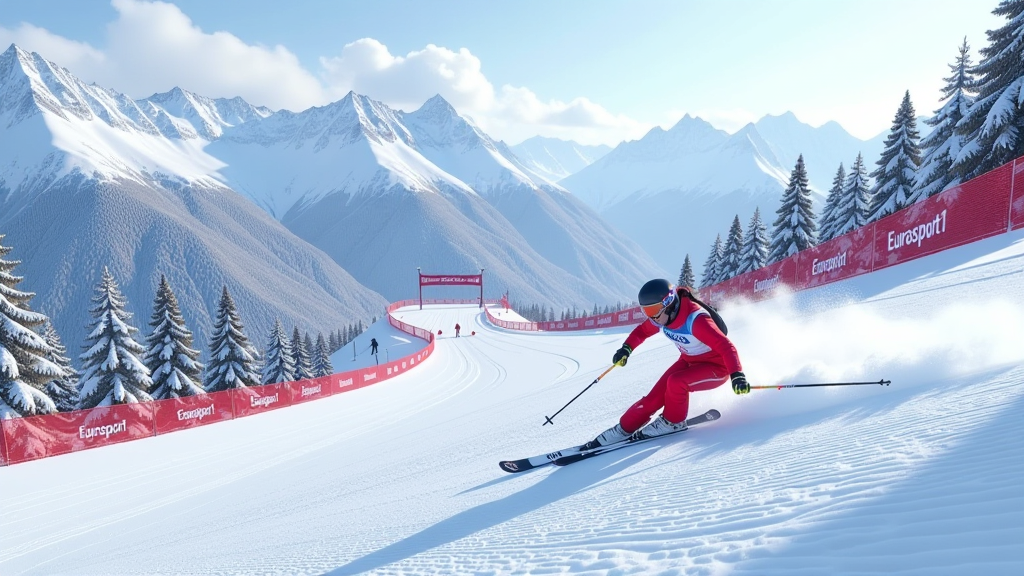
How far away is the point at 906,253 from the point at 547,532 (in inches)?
556

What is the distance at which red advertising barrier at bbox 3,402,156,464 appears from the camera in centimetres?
1250

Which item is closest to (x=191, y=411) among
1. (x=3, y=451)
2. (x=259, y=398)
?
(x=259, y=398)

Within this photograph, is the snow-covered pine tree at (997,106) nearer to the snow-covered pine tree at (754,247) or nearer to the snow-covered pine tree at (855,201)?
the snow-covered pine tree at (855,201)

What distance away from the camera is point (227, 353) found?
28047 millimetres

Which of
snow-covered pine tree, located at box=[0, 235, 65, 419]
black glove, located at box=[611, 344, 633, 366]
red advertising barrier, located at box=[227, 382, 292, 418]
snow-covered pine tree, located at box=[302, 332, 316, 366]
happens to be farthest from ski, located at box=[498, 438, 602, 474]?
snow-covered pine tree, located at box=[302, 332, 316, 366]

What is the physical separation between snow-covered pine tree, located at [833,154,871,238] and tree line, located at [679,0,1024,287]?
5 centimetres

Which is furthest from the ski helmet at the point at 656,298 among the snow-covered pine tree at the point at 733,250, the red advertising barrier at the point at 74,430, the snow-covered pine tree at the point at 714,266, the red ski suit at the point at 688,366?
the snow-covered pine tree at the point at 714,266

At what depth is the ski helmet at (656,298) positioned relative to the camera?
4.94m

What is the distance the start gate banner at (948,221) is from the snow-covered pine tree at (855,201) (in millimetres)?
18285

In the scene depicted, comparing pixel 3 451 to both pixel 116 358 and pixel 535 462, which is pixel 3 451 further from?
pixel 535 462

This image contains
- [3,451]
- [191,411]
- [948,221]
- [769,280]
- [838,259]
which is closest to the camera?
[948,221]

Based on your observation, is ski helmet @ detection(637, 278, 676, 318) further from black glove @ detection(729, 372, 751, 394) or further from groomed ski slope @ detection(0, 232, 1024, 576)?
groomed ski slope @ detection(0, 232, 1024, 576)

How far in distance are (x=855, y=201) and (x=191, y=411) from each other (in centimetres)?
3434

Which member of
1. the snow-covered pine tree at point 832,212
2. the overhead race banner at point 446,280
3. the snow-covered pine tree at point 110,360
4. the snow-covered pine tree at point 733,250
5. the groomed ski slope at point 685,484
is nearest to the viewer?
the groomed ski slope at point 685,484
